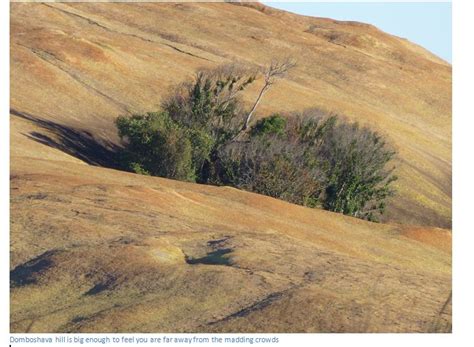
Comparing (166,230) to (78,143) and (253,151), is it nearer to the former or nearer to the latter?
(253,151)

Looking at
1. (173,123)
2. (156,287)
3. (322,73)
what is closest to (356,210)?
(173,123)

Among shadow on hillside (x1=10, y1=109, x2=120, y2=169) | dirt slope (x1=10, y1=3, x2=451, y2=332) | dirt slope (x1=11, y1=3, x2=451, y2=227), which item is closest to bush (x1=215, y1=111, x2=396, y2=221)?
dirt slope (x1=11, y1=3, x2=451, y2=227)

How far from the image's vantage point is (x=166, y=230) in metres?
31.5

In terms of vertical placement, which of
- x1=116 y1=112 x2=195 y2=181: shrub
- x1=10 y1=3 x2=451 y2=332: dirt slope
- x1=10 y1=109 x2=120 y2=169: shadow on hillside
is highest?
x1=10 y1=3 x2=451 y2=332: dirt slope

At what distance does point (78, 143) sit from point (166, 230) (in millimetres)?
30840

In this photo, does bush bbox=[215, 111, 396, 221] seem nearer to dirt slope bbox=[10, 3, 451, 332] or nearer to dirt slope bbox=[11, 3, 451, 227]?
dirt slope bbox=[11, 3, 451, 227]

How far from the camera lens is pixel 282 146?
2384 inches

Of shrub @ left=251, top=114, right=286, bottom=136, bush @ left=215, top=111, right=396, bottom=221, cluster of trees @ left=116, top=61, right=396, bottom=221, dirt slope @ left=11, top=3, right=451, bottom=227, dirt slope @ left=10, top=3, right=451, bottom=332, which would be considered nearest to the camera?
dirt slope @ left=10, top=3, right=451, bottom=332

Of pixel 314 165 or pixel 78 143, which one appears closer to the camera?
pixel 314 165

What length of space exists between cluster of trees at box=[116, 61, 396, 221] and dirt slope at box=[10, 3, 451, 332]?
12.5 ft

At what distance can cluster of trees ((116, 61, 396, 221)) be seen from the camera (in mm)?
58344

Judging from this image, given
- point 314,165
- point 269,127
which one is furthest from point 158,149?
point 269,127

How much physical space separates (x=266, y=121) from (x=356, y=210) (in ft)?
26.9

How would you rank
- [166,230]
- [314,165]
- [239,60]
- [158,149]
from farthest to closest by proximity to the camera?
1. [239,60]
2. [314,165]
3. [158,149]
4. [166,230]
